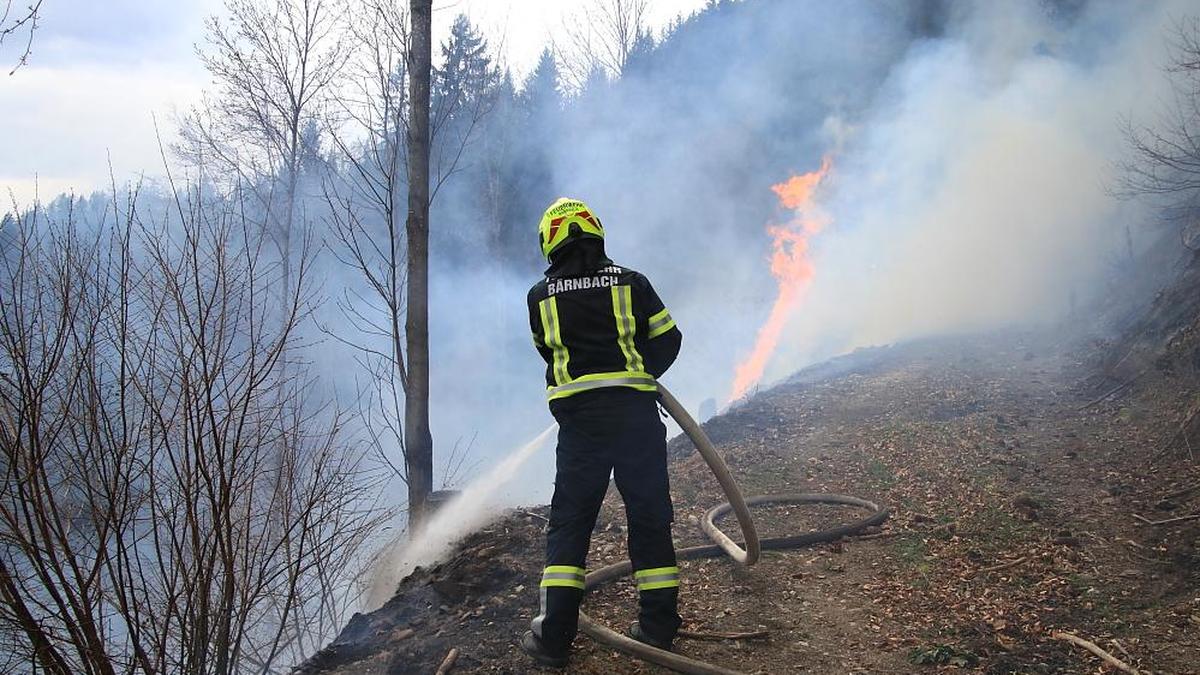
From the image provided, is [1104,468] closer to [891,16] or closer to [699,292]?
[699,292]

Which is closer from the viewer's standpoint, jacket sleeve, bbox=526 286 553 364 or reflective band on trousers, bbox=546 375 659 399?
reflective band on trousers, bbox=546 375 659 399

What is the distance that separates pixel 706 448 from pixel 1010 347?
12.9m

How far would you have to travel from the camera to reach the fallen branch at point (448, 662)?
11.5ft

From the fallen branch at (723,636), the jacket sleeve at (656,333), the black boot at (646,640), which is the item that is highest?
the jacket sleeve at (656,333)

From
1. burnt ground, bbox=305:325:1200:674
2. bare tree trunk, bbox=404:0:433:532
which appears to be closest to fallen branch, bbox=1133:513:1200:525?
burnt ground, bbox=305:325:1200:674

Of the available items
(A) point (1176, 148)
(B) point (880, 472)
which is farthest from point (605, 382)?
(A) point (1176, 148)

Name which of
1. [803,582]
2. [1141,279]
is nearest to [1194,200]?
[1141,279]

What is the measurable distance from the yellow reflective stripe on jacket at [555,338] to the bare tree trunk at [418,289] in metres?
2.83

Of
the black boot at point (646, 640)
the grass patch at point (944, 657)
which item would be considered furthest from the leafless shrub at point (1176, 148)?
the black boot at point (646, 640)

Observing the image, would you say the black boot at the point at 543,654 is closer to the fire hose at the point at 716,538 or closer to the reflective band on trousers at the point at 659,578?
the fire hose at the point at 716,538

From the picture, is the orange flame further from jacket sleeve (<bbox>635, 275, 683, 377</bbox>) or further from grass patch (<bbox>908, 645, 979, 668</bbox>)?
jacket sleeve (<bbox>635, 275, 683, 377</bbox>)

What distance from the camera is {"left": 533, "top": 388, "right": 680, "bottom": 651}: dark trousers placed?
3.50 m

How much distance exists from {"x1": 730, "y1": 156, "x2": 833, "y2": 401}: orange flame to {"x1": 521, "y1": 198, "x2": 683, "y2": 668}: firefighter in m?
17.0

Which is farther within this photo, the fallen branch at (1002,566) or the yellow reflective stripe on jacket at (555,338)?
the fallen branch at (1002,566)
